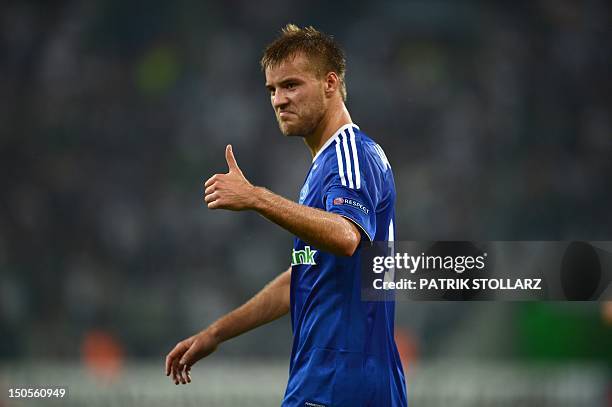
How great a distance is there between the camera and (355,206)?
2.45 m

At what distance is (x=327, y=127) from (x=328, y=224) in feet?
1.85

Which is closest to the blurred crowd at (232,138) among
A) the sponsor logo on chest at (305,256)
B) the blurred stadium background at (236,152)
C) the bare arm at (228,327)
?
the blurred stadium background at (236,152)

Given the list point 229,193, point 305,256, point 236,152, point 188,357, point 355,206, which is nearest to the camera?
point 229,193

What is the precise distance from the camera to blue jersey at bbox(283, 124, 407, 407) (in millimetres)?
2570

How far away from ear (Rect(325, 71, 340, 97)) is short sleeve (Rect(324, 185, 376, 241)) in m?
0.46

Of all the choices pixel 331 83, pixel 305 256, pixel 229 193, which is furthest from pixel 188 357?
pixel 331 83

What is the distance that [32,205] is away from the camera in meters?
8.41

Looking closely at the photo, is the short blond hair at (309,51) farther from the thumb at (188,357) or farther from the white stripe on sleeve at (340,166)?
the thumb at (188,357)

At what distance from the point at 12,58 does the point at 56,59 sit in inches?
17.0

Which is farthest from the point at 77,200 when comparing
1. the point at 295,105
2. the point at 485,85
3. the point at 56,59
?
the point at 295,105

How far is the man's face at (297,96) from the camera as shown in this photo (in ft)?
9.18

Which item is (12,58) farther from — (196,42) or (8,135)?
(196,42)

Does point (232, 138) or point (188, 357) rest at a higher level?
point (232, 138)

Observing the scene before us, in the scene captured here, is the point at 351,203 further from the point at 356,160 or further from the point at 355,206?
the point at 356,160
